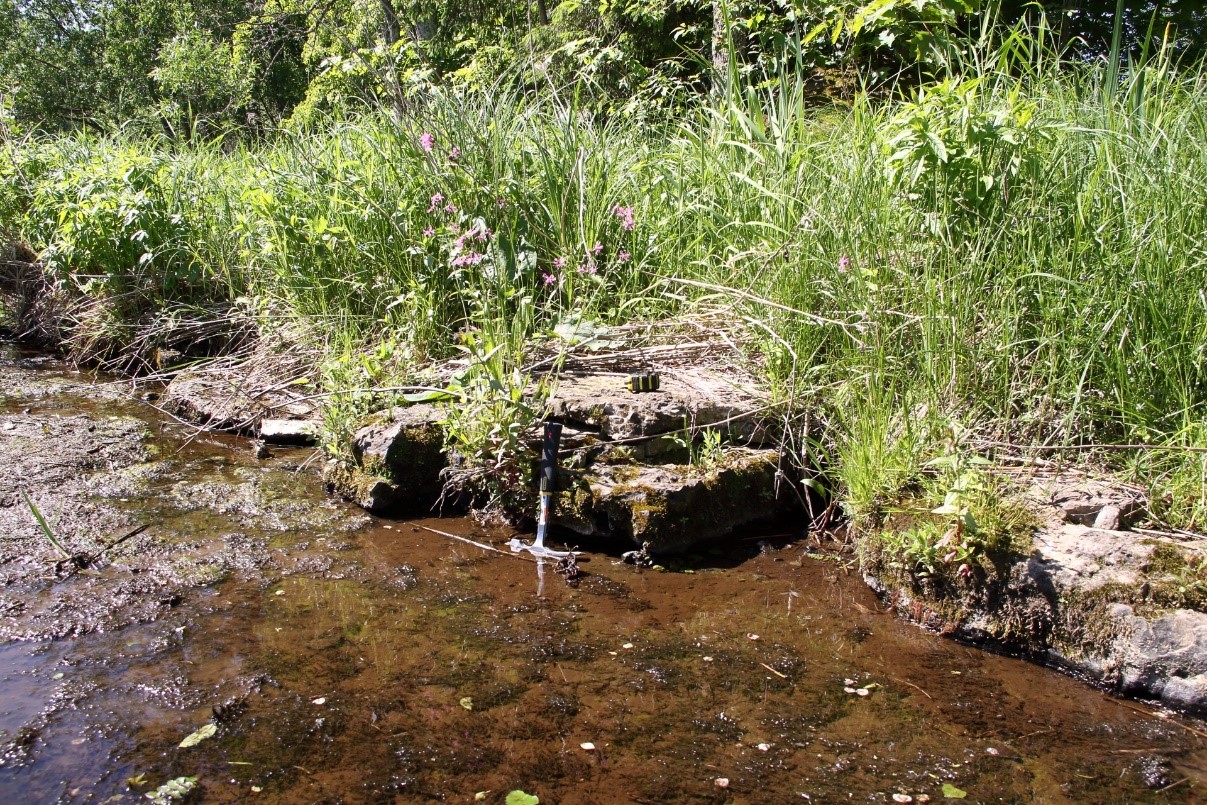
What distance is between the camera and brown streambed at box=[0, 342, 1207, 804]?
2.17m

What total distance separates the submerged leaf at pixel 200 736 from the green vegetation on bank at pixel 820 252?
1505 mm

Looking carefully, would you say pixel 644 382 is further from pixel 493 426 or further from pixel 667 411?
pixel 493 426

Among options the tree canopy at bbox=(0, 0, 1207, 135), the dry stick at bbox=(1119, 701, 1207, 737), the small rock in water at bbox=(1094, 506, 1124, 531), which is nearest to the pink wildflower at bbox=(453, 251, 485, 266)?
the tree canopy at bbox=(0, 0, 1207, 135)

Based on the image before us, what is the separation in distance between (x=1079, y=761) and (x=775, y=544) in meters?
1.43

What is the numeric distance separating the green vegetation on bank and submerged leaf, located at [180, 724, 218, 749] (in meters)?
1.51

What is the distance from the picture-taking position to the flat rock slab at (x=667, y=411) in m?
3.69

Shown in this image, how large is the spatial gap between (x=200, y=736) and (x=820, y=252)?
2.80 m

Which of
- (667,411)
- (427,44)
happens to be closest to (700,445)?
(667,411)

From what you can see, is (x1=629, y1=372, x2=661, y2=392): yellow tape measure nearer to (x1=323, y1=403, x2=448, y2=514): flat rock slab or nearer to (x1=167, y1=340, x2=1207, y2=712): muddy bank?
(x1=167, y1=340, x2=1207, y2=712): muddy bank

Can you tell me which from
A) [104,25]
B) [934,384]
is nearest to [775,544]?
[934,384]

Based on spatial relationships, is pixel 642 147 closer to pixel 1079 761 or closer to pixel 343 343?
pixel 343 343

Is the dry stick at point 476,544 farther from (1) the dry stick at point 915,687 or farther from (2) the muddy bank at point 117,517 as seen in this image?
(1) the dry stick at point 915,687

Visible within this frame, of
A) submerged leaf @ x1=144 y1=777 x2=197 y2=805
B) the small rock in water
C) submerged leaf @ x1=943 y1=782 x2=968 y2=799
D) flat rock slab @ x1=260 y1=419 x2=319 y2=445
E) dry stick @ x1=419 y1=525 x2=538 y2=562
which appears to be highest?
submerged leaf @ x1=144 y1=777 x2=197 y2=805

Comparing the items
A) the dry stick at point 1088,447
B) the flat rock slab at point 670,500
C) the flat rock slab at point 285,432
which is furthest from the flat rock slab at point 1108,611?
the flat rock slab at point 285,432
